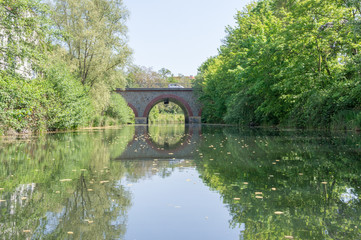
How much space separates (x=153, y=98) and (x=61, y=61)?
29798 millimetres

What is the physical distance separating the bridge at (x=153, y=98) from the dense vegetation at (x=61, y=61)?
17.5 metres

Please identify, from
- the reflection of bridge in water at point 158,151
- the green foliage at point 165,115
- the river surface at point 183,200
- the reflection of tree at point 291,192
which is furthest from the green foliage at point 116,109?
the reflection of tree at point 291,192

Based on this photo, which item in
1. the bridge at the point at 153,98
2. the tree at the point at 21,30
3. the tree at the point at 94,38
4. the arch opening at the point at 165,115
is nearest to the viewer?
the tree at the point at 21,30

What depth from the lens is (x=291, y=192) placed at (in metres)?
4.12

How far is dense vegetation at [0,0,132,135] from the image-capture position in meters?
12.8

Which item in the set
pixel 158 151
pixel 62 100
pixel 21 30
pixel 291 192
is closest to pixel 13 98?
pixel 21 30

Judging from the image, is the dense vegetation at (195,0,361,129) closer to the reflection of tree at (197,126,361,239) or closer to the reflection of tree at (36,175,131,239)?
the reflection of tree at (197,126,361,239)

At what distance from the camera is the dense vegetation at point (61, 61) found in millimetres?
12836

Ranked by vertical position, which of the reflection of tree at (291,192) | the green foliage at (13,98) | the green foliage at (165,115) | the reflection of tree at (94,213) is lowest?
the reflection of tree at (94,213)

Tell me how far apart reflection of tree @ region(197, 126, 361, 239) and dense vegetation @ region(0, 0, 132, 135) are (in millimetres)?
9192

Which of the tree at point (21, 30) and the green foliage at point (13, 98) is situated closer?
the green foliage at point (13, 98)

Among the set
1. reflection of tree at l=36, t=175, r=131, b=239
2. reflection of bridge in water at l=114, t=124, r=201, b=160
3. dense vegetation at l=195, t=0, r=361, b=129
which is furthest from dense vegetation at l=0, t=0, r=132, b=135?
dense vegetation at l=195, t=0, r=361, b=129

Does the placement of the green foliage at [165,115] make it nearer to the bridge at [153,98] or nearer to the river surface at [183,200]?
the bridge at [153,98]

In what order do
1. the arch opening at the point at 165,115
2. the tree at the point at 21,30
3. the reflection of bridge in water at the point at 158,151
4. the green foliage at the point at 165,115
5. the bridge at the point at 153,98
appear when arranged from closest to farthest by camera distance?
the reflection of bridge in water at the point at 158,151 < the tree at the point at 21,30 < the bridge at the point at 153,98 < the arch opening at the point at 165,115 < the green foliage at the point at 165,115
